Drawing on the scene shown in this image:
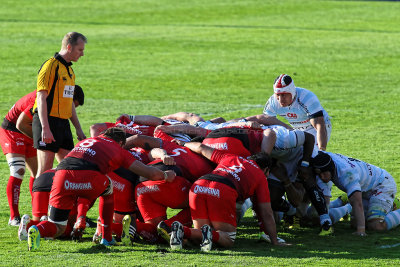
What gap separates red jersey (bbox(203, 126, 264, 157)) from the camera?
878 cm

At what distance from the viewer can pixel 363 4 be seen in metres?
36.1

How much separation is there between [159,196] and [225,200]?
79 cm

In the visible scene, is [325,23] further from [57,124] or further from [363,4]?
[57,124]

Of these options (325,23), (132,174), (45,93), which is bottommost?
(132,174)

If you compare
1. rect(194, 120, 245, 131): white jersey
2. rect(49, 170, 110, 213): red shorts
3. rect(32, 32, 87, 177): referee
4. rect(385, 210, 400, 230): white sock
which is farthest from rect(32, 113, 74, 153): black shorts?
rect(385, 210, 400, 230): white sock

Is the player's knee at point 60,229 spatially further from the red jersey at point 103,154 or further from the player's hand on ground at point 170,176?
the player's hand on ground at point 170,176

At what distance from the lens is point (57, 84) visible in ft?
28.6

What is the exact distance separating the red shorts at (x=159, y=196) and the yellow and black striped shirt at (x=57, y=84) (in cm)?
137

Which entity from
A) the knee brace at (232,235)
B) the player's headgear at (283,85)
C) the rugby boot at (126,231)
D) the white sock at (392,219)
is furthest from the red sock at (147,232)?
the player's headgear at (283,85)

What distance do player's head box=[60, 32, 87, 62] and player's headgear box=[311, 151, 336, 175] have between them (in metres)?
2.93

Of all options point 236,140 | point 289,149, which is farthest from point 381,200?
point 236,140

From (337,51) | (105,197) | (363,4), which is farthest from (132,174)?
(363,4)

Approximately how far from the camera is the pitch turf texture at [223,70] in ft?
24.9

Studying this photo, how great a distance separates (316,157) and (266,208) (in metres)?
1.19
